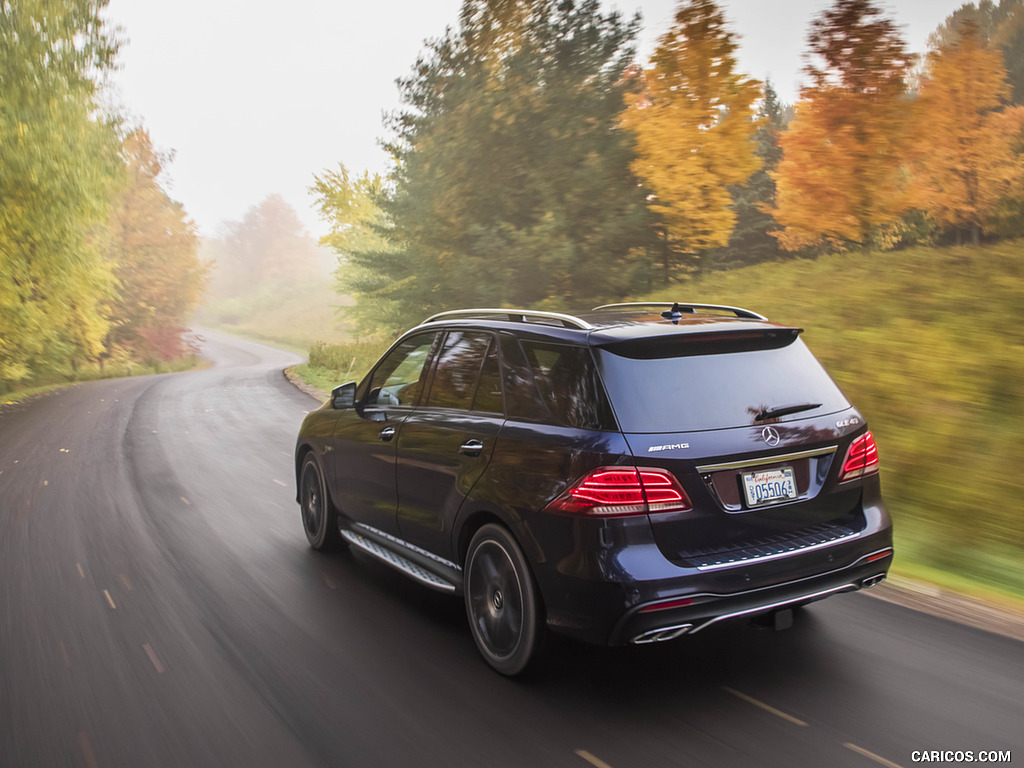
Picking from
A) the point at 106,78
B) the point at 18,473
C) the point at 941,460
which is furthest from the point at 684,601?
the point at 106,78

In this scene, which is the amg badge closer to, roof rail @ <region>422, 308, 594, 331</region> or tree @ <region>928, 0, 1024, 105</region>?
roof rail @ <region>422, 308, 594, 331</region>

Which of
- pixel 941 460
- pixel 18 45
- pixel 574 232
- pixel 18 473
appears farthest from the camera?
pixel 574 232

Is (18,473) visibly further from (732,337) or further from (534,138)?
(534,138)

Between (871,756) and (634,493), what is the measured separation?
4.30ft

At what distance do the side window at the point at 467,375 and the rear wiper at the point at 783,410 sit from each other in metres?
1.25

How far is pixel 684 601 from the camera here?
348cm

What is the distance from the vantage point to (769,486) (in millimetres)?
3711

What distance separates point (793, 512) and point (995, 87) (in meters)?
21.1

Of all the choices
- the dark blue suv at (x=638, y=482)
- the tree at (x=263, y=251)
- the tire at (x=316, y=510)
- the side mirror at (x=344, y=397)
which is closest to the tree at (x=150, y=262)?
the tire at (x=316, y=510)

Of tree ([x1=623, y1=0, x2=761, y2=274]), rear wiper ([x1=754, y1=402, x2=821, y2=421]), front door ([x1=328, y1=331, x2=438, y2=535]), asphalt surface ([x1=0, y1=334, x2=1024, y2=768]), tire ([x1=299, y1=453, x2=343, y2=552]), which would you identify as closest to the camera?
asphalt surface ([x1=0, y1=334, x2=1024, y2=768])

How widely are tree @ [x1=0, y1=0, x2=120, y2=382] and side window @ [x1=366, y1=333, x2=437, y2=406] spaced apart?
16.1 meters

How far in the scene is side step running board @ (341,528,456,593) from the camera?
4564mm

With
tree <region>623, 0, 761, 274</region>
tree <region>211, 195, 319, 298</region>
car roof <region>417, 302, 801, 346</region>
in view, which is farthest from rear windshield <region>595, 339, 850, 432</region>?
tree <region>211, 195, 319, 298</region>

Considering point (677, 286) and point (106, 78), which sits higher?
point (106, 78)
